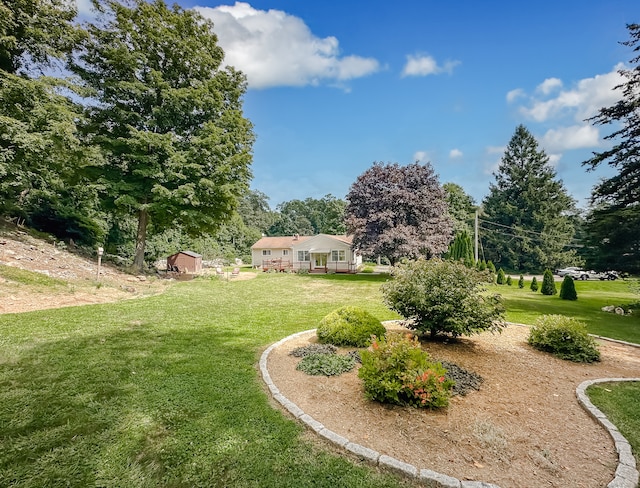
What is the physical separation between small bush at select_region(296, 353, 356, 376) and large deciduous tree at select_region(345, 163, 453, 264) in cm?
1541

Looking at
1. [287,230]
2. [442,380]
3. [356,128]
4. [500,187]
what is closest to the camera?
[442,380]

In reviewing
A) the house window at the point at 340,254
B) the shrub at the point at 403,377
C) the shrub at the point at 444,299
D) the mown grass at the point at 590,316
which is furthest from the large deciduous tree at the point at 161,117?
the house window at the point at 340,254

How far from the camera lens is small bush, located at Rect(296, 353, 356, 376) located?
476 centimetres

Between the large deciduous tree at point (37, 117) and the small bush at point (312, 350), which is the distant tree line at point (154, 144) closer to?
the large deciduous tree at point (37, 117)

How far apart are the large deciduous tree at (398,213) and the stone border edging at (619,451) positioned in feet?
52.7

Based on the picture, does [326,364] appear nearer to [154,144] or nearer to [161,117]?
[154,144]

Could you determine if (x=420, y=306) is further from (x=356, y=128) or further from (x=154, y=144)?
(x=154, y=144)

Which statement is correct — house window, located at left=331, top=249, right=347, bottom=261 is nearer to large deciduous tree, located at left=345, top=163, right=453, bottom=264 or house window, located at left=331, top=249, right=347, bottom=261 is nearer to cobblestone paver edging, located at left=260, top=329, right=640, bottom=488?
large deciduous tree, located at left=345, top=163, right=453, bottom=264

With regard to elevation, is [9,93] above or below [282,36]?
below

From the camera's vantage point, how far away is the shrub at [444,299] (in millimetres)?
5742

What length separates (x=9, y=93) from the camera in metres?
12.4

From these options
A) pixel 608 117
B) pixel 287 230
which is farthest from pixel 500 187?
pixel 287 230

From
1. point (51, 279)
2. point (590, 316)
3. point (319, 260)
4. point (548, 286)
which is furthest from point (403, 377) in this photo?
point (319, 260)

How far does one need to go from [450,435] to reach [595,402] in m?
2.31
